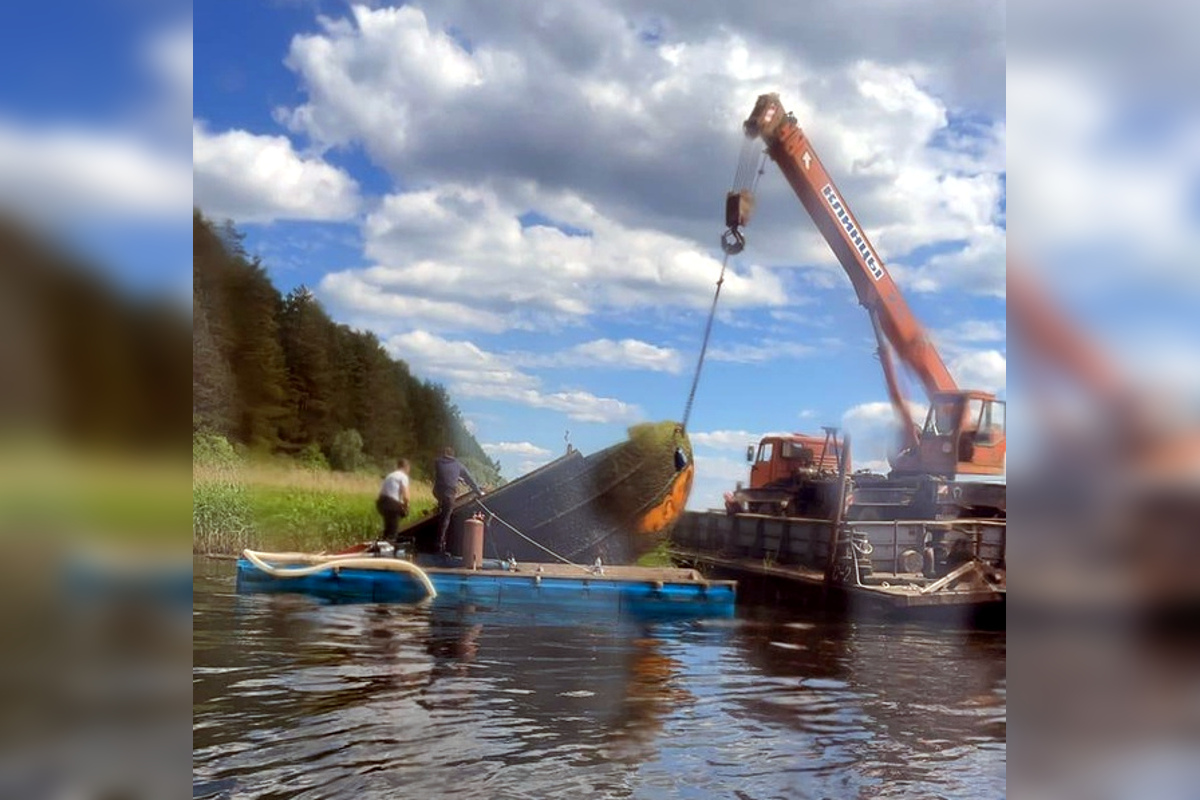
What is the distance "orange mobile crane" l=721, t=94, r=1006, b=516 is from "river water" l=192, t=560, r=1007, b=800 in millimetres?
635

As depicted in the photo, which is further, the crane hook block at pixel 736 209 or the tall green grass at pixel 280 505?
the tall green grass at pixel 280 505

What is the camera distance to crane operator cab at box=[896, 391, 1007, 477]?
3.47 meters

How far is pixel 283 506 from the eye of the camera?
4.10 metres

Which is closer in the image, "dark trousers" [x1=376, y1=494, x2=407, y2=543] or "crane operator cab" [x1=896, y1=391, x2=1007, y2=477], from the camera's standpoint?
"crane operator cab" [x1=896, y1=391, x2=1007, y2=477]

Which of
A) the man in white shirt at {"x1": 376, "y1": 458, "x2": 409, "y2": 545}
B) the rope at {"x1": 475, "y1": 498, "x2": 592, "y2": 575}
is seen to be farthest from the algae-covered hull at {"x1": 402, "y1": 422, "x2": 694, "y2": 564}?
the man in white shirt at {"x1": 376, "y1": 458, "x2": 409, "y2": 545}

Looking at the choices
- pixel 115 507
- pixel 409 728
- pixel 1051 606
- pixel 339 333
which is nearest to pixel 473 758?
pixel 409 728

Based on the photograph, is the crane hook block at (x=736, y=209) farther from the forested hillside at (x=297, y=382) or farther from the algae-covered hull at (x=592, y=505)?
the forested hillside at (x=297, y=382)

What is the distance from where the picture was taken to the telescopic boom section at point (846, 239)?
11.4 feet

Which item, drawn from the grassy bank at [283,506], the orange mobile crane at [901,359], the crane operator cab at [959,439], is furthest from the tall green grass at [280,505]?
the crane operator cab at [959,439]

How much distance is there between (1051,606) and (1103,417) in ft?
0.74

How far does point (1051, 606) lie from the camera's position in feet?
3.62

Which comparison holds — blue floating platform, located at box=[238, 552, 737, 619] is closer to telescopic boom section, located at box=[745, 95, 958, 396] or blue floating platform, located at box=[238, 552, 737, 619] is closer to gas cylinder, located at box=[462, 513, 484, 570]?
gas cylinder, located at box=[462, 513, 484, 570]

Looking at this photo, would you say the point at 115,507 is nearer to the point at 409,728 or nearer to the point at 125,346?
the point at 125,346

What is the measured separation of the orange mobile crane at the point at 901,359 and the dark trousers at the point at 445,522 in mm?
1593
